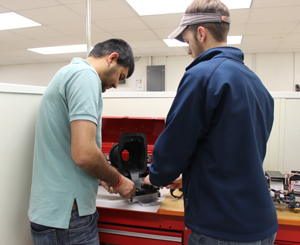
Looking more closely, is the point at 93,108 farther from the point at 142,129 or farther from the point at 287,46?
the point at 287,46

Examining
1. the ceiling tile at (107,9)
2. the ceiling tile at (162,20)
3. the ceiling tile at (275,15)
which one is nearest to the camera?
the ceiling tile at (107,9)

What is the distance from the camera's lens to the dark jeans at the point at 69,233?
847 millimetres

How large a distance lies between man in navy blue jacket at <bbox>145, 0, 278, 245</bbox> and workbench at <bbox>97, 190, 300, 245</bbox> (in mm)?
397

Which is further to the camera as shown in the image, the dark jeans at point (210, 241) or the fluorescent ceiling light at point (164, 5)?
Answer: the fluorescent ceiling light at point (164, 5)

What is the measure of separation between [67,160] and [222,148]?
0.53 metres

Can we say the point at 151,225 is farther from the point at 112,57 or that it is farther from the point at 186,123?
the point at 112,57

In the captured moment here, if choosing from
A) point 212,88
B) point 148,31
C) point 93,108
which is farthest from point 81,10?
point 212,88

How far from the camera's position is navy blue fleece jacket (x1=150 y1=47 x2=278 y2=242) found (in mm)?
641

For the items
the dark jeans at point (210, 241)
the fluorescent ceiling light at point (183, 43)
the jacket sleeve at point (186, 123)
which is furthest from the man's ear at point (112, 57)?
the fluorescent ceiling light at point (183, 43)

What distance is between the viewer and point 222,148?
2.13 feet

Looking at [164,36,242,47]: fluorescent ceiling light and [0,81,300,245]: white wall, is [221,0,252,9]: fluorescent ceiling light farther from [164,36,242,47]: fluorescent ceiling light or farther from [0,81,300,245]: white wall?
[0,81,300,245]: white wall

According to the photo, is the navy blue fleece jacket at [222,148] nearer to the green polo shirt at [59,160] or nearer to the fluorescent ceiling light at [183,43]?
the green polo shirt at [59,160]

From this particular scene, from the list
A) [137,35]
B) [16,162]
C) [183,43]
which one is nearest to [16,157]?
[16,162]

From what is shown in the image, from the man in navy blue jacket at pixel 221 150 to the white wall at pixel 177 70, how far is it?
4570mm
